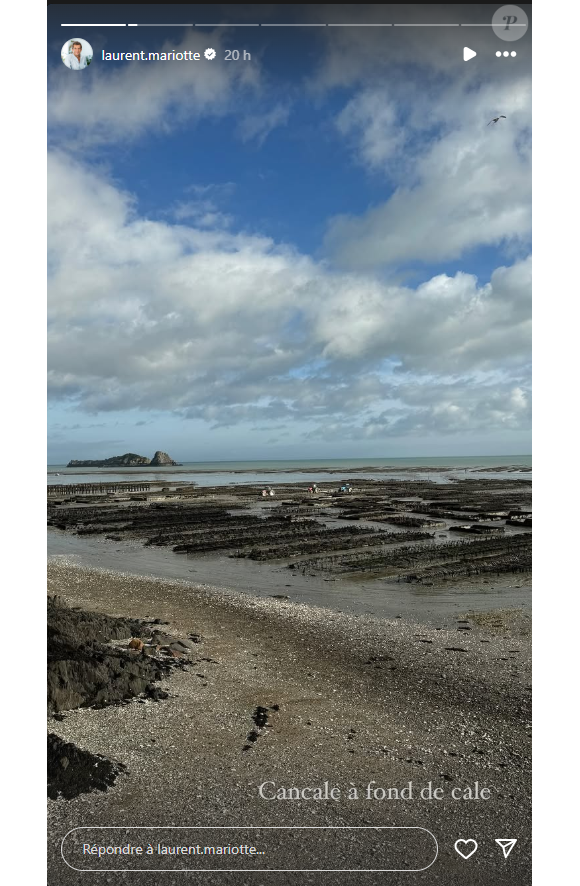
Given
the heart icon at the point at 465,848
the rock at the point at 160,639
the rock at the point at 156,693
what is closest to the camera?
the heart icon at the point at 465,848

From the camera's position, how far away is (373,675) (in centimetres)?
1132

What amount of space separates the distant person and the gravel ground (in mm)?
8877

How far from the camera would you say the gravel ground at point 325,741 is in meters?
5.45

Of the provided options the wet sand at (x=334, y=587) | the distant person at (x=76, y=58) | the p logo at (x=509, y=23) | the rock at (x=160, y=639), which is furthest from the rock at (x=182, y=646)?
the p logo at (x=509, y=23)

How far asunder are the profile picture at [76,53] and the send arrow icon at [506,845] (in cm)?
1000

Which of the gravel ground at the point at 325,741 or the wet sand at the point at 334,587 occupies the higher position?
the gravel ground at the point at 325,741

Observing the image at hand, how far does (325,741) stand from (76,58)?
1009 cm

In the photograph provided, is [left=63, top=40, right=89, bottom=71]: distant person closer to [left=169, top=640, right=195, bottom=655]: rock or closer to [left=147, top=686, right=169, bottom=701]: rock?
[left=147, top=686, right=169, bottom=701]: rock

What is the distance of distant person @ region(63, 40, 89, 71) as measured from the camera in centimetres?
597

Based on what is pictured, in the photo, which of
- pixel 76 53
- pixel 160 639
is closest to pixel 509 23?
pixel 76 53

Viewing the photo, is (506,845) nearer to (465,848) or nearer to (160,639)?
(465,848)

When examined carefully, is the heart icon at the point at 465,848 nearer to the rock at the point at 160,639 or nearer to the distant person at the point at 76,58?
the rock at the point at 160,639

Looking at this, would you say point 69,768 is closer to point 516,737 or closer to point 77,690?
point 77,690

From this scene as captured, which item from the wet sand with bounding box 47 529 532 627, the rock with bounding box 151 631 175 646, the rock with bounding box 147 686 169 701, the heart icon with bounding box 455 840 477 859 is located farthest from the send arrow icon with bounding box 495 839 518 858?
the wet sand with bounding box 47 529 532 627
